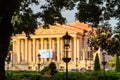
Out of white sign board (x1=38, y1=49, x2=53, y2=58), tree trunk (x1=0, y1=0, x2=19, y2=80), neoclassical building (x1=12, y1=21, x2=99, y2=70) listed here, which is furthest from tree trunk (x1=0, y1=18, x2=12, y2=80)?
white sign board (x1=38, y1=49, x2=53, y2=58)

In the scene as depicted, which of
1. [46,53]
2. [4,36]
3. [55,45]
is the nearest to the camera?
[4,36]

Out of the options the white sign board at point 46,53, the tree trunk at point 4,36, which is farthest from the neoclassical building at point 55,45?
the tree trunk at point 4,36

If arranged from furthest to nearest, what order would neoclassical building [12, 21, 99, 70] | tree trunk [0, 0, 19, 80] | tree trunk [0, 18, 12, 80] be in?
neoclassical building [12, 21, 99, 70] < tree trunk [0, 18, 12, 80] < tree trunk [0, 0, 19, 80]

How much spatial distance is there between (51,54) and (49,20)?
119 metres

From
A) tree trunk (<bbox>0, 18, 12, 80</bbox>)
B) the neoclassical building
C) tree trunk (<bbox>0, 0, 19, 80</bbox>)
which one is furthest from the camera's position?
the neoclassical building

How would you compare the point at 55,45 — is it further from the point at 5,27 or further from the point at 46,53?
the point at 5,27

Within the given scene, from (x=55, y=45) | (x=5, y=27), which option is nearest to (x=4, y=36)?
(x=5, y=27)

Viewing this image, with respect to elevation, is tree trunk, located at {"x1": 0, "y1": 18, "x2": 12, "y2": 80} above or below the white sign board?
below

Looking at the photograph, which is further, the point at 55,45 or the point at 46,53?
the point at 55,45

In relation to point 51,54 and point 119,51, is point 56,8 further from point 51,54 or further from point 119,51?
point 51,54

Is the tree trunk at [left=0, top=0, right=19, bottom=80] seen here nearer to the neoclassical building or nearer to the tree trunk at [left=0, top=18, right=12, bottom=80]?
the tree trunk at [left=0, top=18, right=12, bottom=80]

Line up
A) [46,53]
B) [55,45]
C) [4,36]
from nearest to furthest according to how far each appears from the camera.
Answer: [4,36]
[46,53]
[55,45]

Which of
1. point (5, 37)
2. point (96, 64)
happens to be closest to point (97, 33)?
point (5, 37)

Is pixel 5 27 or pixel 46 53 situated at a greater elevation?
pixel 46 53
